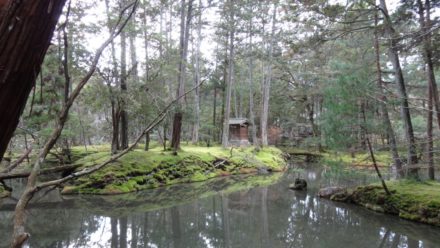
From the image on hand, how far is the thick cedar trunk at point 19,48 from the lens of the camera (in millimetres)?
1056

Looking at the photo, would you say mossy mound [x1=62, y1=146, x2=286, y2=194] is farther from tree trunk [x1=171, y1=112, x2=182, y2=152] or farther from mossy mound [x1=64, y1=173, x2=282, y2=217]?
mossy mound [x1=64, y1=173, x2=282, y2=217]

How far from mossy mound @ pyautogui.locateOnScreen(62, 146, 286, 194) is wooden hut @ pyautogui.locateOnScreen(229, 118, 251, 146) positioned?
227 inches

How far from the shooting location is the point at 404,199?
10.1m

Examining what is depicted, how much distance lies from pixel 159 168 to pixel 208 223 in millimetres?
6490

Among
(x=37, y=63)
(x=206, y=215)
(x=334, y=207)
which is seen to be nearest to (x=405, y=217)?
(x=334, y=207)

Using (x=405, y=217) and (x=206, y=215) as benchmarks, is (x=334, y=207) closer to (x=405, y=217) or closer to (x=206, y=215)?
(x=405, y=217)

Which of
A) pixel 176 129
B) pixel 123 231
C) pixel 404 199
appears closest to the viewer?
pixel 123 231

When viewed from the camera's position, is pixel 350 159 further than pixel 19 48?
Yes

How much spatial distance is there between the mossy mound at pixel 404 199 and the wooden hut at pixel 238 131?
15.8 m

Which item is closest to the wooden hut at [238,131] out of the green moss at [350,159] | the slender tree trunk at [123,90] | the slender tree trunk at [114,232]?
the green moss at [350,159]

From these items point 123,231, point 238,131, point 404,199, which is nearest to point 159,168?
point 123,231

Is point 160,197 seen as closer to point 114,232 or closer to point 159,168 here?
point 159,168

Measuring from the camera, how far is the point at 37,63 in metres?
A: 1.18

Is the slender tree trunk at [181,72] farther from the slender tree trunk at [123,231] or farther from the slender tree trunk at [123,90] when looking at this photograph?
the slender tree trunk at [123,231]
